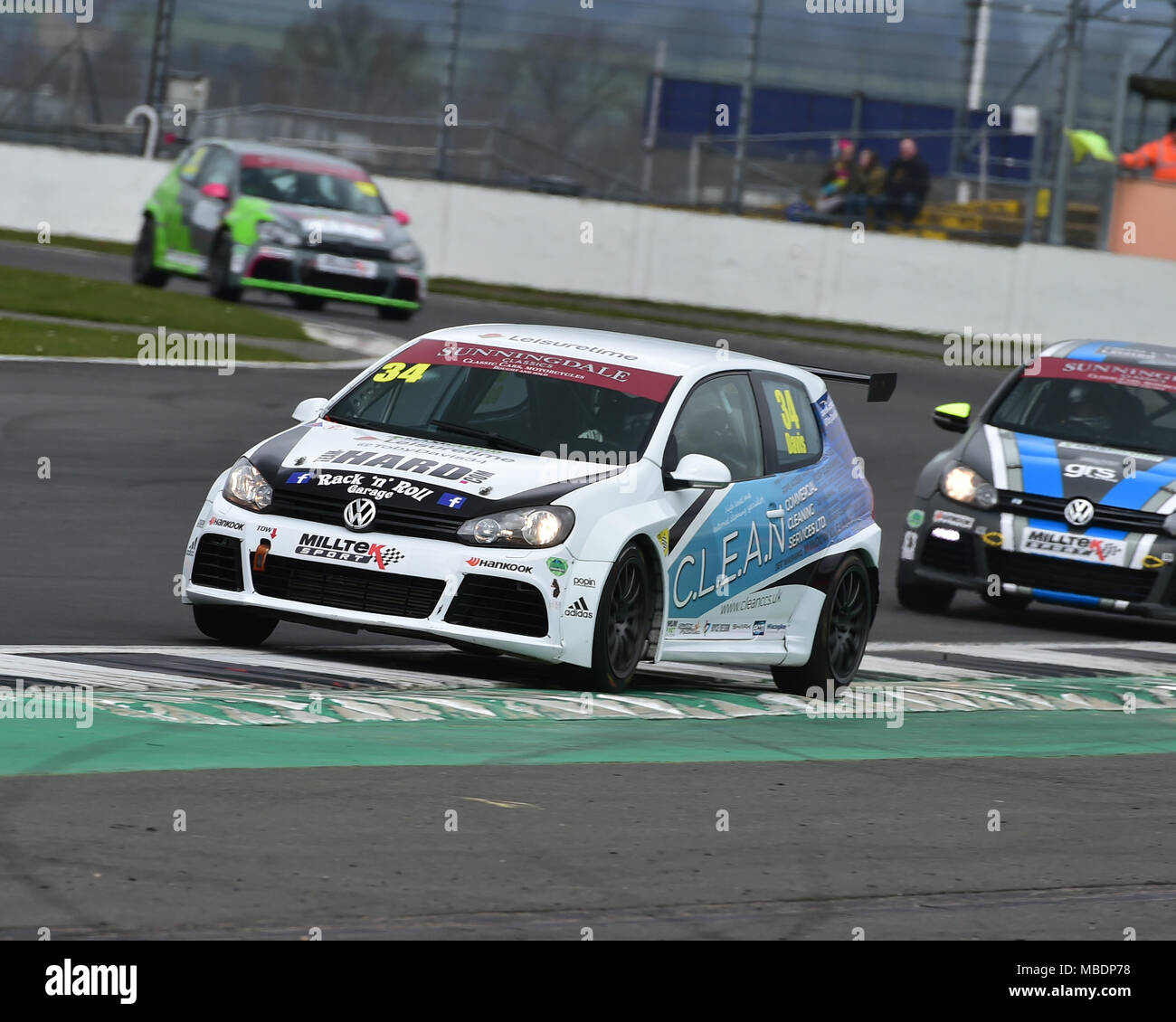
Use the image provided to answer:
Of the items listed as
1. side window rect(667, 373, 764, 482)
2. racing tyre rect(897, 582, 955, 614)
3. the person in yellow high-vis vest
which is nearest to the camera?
side window rect(667, 373, 764, 482)

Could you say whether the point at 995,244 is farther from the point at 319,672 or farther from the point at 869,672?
the point at 319,672

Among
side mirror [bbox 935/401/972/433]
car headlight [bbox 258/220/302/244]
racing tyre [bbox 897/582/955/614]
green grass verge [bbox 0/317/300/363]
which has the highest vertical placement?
car headlight [bbox 258/220/302/244]

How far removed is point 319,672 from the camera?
9.40 m

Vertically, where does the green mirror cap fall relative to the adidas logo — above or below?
above

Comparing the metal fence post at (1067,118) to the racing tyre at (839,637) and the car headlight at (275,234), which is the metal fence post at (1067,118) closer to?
the car headlight at (275,234)

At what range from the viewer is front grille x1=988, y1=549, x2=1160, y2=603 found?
1374 cm

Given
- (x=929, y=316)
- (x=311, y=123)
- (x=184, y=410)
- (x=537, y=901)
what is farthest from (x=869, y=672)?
(x=311, y=123)

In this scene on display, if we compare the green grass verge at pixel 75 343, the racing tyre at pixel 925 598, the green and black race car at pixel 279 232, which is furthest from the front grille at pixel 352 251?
the racing tyre at pixel 925 598

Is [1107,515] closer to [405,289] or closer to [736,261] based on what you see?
[405,289]

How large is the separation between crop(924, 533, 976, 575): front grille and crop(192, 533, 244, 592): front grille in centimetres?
564

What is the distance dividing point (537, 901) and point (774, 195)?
2852cm

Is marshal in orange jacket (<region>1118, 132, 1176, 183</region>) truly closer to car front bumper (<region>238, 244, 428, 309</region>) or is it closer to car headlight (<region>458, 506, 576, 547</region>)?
car front bumper (<region>238, 244, 428, 309</region>)

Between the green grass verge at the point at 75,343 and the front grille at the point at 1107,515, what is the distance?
30.0 feet
